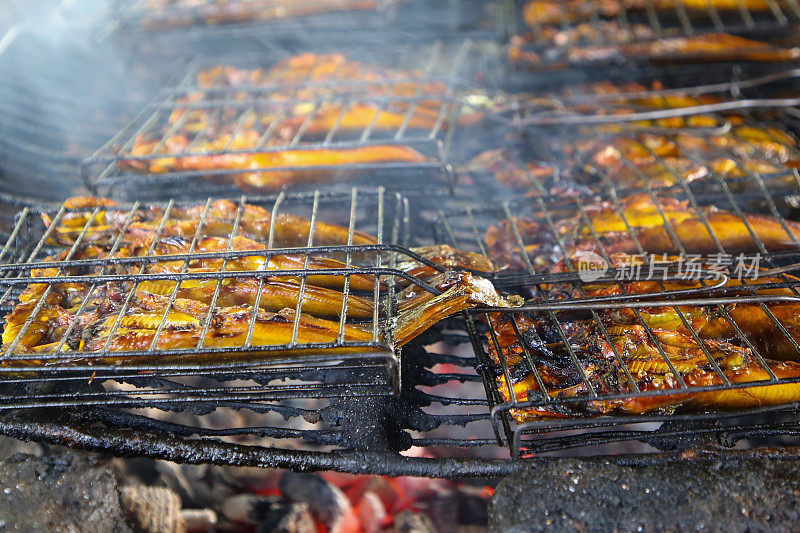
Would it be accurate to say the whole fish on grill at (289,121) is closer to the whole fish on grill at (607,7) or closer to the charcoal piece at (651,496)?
the whole fish on grill at (607,7)

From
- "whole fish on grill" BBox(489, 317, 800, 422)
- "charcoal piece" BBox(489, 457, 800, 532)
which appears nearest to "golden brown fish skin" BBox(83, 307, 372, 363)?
"whole fish on grill" BBox(489, 317, 800, 422)

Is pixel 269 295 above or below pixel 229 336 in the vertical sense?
above

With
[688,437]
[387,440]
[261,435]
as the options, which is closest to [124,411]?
[261,435]

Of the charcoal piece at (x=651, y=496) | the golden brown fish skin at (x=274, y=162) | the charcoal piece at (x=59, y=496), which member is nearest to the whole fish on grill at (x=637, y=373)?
the charcoal piece at (x=651, y=496)

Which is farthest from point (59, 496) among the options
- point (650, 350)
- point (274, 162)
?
point (650, 350)

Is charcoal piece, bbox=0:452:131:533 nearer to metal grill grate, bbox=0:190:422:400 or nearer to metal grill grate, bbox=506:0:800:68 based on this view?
metal grill grate, bbox=0:190:422:400

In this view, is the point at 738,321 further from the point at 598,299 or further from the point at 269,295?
the point at 269,295
